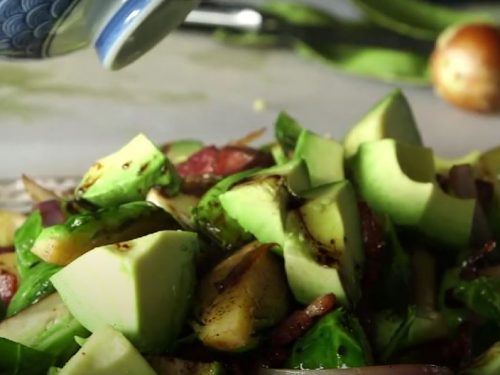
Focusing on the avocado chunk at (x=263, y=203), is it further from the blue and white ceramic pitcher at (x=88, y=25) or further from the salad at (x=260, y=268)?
the blue and white ceramic pitcher at (x=88, y=25)

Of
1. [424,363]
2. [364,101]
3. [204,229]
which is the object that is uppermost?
[204,229]

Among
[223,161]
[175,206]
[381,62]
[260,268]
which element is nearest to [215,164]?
[223,161]

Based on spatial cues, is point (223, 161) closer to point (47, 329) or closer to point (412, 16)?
point (47, 329)

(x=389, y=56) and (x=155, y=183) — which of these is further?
(x=389, y=56)

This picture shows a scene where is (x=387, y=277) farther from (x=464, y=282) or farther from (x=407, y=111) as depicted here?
(x=407, y=111)

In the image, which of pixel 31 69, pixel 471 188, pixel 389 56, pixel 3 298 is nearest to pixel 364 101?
pixel 389 56

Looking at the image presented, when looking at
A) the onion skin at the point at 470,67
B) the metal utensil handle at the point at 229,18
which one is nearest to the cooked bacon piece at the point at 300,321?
the onion skin at the point at 470,67

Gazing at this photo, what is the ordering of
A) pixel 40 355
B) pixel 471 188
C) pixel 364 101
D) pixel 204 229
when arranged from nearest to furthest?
pixel 40 355 → pixel 204 229 → pixel 471 188 → pixel 364 101
